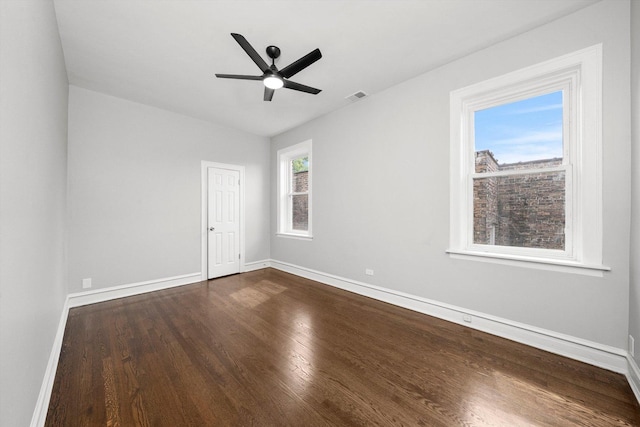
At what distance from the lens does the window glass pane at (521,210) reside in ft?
7.27

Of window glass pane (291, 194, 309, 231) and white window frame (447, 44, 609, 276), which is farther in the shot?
window glass pane (291, 194, 309, 231)

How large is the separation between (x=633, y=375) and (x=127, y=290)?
17.4ft

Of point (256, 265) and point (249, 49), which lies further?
point (256, 265)

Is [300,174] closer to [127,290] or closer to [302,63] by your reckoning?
[302,63]

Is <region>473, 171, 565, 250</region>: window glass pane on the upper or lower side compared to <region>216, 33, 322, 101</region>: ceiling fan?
lower

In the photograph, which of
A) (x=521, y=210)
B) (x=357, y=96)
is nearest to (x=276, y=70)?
(x=357, y=96)

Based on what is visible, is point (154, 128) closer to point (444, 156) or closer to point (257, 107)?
point (257, 107)

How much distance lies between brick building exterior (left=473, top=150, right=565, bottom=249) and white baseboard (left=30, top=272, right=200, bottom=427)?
3649 mm

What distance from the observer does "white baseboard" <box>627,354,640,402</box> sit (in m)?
1.62

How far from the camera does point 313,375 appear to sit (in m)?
1.84

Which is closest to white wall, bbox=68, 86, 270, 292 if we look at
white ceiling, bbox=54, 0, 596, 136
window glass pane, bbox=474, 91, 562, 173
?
white ceiling, bbox=54, 0, 596, 136

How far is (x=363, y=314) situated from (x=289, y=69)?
2.77 metres

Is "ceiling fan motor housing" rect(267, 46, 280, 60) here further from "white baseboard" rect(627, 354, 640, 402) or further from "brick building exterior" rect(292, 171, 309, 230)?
"white baseboard" rect(627, 354, 640, 402)

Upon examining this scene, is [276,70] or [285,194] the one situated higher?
[276,70]
